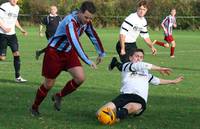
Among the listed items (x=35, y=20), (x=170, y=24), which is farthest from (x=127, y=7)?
(x=170, y=24)

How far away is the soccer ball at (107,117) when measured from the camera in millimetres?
8094

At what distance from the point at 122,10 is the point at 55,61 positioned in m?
52.5

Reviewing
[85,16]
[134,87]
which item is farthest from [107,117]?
[85,16]

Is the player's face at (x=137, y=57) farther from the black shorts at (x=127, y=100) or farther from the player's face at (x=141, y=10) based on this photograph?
the player's face at (x=141, y=10)

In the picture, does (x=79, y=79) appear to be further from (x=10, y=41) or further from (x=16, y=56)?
(x=10, y=41)

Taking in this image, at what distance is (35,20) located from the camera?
196ft

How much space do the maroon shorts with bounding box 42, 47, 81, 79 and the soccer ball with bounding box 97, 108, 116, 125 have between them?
1.09 m

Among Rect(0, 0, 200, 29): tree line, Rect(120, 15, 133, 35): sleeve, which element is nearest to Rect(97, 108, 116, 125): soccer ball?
Rect(120, 15, 133, 35): sleeve

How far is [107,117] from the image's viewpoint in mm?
8094

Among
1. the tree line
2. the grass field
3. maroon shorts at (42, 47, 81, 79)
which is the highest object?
maroon shorts at (42, 47, 81, 79)

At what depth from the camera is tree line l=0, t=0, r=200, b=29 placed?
5556 cm

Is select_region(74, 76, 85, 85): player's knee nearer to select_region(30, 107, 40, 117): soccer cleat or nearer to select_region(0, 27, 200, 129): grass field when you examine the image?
select_region(0, 27, 200, 129): grass field

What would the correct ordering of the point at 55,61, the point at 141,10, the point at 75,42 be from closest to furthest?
the point at 75,42 → the point at 55,61 → the point at 141,10

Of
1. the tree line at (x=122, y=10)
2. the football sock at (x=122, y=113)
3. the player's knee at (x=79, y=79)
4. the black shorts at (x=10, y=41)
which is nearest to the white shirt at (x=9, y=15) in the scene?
the black shorts at (x=10, y=41)
